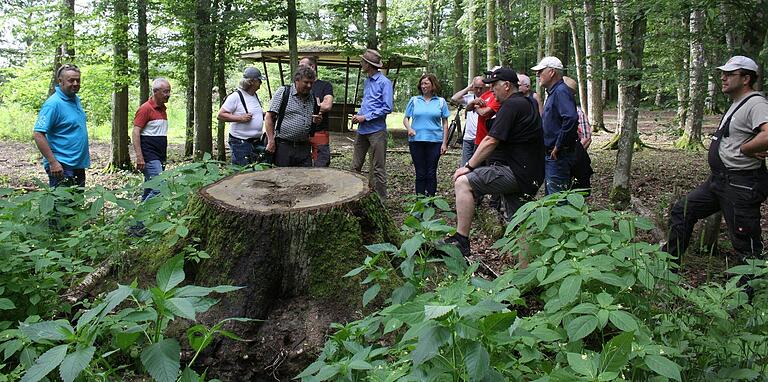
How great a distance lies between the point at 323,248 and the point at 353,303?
426 millimetres

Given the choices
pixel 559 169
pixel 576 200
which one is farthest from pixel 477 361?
pixel 559 169

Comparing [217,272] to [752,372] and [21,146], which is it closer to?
[752,372]

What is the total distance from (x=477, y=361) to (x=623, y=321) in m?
0.73

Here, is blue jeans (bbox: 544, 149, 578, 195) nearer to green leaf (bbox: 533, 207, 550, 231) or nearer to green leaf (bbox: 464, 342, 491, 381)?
green leaf (bbox: 533, 207, 550, 231)

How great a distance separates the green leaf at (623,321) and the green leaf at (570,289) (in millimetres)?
191

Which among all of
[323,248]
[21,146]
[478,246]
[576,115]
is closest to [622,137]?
[576,115]

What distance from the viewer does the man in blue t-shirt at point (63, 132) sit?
17.7 feet

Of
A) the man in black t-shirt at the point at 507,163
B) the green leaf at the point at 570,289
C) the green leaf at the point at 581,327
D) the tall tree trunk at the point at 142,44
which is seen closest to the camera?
the green leaf at the point at 581,327

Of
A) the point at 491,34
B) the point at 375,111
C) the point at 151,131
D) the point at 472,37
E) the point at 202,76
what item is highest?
the point at 472,37

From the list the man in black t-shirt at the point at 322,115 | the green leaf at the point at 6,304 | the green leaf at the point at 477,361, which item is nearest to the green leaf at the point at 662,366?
the green leaf at the point at 477,361

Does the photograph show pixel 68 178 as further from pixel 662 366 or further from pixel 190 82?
pixel 190 82

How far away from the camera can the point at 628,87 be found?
711 cm

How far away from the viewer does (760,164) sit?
13.9 feet

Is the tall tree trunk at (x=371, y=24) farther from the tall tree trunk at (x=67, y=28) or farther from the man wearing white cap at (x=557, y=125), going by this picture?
the tall tree trunk at (x=67, y=28)
